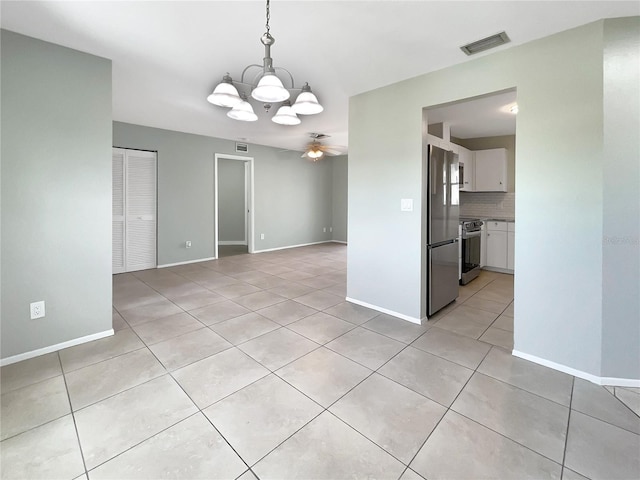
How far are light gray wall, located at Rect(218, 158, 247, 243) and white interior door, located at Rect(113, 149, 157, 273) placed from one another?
3192 millimetres

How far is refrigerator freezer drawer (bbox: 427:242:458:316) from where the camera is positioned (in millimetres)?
3107

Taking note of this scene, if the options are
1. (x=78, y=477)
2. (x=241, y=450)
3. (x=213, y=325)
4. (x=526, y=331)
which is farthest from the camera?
(x=213, y=325)

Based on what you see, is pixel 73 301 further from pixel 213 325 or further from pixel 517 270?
pixel 517 270

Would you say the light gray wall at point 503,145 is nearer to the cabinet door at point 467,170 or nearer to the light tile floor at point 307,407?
the cabinet door at point 467,170

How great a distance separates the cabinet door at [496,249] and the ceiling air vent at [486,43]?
3.51 meters

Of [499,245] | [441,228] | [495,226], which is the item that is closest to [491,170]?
[495,226]

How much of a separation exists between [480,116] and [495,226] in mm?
1998

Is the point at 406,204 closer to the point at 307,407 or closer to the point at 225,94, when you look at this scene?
the point at 225,94

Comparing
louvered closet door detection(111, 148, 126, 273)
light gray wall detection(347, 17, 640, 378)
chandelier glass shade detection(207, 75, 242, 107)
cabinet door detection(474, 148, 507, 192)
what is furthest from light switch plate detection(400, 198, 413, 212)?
louvered closet door detection(111, 148, 126, 273)

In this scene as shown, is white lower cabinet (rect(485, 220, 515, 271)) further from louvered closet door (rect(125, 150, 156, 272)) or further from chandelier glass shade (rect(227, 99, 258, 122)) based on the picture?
louvered closet door (rect(125, 150, 156, 272))

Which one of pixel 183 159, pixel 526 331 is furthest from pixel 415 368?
pixel 183 159

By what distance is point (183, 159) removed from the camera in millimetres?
5688

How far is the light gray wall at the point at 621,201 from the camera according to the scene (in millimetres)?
1932

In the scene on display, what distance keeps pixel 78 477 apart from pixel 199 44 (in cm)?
284
